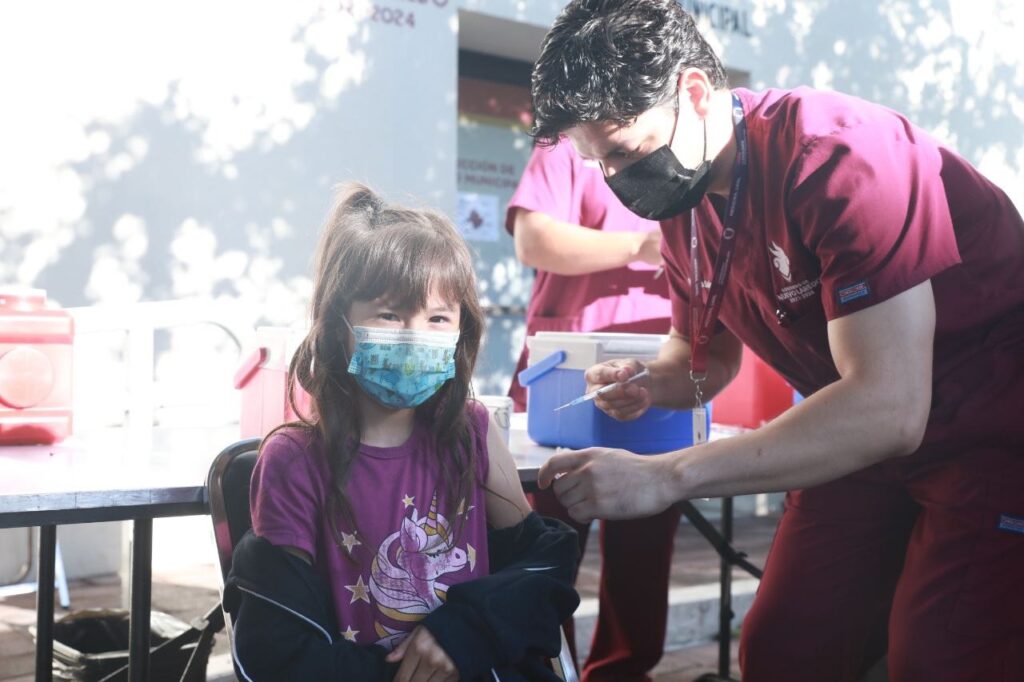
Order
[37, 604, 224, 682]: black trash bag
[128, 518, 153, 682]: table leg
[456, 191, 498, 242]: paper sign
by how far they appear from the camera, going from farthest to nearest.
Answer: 1. [456, 191, 498, 242]: paper sign
2. [37, 604, 224, 682]: black trash bag
3. [128, 518, 153, 682]: table leg

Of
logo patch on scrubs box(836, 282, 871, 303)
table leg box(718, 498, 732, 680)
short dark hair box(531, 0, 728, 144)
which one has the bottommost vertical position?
table leg box(718, 498, 732, 680)

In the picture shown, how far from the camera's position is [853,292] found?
166 cm

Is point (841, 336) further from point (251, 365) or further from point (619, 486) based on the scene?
point (251, 365)

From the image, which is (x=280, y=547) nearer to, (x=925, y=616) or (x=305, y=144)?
(x=925, y=616)

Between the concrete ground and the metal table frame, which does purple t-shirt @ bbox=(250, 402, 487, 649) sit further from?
the concrete ground

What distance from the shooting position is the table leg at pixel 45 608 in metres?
2.21

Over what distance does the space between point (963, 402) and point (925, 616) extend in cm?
33

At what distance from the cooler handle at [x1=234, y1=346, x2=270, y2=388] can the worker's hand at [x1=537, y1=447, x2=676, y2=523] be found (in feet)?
2.54

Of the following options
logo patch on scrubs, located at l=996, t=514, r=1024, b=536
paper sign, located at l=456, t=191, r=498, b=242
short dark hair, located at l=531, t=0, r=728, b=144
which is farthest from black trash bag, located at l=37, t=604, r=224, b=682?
paper sign, located at l=456, t=191, r=498, b=242

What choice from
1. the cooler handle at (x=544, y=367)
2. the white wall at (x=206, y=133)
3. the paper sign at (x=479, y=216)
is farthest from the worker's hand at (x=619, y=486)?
the paper sign at (x=479, y=216)

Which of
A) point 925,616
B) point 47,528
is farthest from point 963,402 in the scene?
point 47,528

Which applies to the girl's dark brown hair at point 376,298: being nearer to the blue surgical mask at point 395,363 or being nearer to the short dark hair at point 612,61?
the blue surgical mask at point 395,363

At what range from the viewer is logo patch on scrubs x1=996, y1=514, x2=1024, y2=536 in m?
1.72

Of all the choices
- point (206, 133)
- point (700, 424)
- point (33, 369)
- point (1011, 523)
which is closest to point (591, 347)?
point (700, 424)
